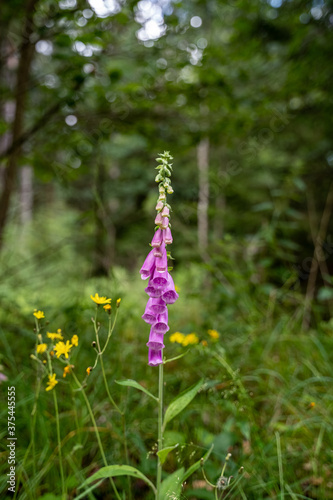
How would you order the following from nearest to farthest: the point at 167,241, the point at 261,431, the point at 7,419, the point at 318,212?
the point at 167,241
the point at 7,419
the point at 261,431
the point at 318,212

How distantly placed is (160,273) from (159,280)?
26 mm

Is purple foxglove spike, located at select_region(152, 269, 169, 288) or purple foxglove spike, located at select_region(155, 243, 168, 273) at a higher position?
purple foxglove spike, located at select_region(155, 243, 168, 273)

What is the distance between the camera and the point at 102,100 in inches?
105

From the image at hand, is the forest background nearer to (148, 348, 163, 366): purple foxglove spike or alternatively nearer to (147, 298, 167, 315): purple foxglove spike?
(148, 348, 163, 366): purple foxglove spike

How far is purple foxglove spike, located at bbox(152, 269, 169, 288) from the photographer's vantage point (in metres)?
1.06

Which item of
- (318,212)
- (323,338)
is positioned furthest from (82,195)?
(323,338)

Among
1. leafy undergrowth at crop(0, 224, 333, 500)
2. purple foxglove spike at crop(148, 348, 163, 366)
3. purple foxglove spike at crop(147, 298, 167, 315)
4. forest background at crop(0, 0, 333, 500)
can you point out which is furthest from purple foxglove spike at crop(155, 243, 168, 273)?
forest background at crop(0, 0, 333, 500)

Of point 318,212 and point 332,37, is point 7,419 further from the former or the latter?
point 318,212

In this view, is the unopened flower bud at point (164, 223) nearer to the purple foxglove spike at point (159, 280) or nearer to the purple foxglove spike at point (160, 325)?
the purple foxglove spike at point (159, 280)

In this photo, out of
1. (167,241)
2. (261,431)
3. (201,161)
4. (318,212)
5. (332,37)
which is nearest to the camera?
(167,241)

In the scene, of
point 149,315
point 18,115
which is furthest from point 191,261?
point 149,315

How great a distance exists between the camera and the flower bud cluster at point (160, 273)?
3.44 ft

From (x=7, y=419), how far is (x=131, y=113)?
7.07 ft

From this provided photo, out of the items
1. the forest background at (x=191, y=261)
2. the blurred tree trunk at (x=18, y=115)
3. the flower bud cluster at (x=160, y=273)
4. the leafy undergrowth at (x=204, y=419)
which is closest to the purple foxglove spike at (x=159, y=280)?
the flower bud cluster at (x=160, y=273)
